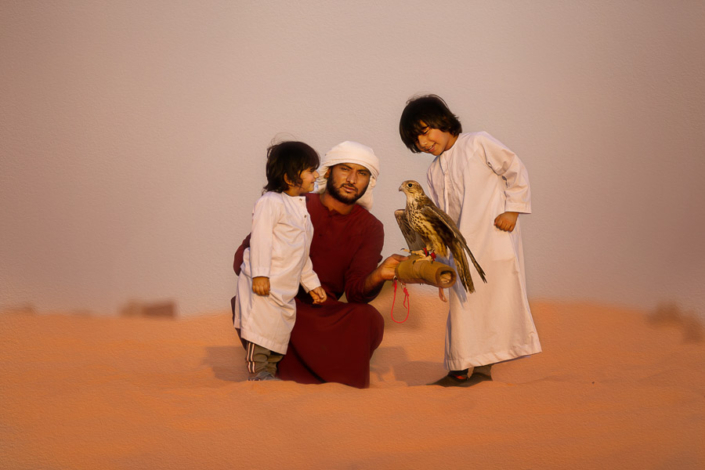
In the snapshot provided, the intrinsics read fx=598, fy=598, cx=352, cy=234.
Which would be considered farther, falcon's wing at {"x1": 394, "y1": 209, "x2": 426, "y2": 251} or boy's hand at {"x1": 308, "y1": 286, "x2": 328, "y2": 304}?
boy's hand at {"x1": 308, "y1": 286, "x2": 328, "y2": 304}

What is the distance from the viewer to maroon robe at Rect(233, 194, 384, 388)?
3824 mm

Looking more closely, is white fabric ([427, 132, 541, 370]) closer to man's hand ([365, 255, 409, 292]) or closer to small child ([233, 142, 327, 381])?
man's hand ([365, 255, 409, 292])

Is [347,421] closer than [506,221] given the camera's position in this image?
Yes

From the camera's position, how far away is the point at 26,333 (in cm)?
619

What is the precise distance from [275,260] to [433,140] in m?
1.18

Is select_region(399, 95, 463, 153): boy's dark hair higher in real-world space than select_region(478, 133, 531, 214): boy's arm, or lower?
higher

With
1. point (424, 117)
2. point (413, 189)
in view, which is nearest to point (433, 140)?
point (424, 117)

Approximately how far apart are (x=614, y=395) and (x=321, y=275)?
1.95m

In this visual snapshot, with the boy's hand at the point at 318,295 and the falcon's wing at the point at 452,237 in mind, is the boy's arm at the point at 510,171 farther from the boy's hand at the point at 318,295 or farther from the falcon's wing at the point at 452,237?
the boy's hand at the point at 318,295

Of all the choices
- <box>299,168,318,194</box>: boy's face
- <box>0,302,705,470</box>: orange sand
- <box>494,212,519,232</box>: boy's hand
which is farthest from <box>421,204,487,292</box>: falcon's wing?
<box>299,168,318,194</box>: boy's face

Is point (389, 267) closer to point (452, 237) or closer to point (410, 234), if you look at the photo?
point (410, 234)

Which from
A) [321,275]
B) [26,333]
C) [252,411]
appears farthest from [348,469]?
[26,333]

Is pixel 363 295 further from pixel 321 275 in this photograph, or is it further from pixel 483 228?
pixel 483 228

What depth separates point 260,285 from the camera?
3.48 meters
